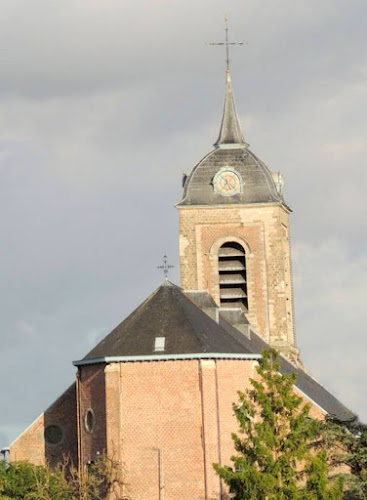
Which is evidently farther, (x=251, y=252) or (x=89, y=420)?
(x=251, y=252)

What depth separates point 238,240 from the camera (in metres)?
82.5

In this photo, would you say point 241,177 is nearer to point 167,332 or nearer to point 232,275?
point 232,275

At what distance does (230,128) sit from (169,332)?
64.3ft

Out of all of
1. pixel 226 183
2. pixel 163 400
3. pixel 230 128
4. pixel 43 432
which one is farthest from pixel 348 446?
pixel 230 128

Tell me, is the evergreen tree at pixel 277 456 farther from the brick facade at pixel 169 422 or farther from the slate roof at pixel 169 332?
the slate roof at pixel 169 332

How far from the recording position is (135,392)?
66.1 m

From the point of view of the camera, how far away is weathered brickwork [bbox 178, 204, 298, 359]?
82.0 meters

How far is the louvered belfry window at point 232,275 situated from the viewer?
8212cm

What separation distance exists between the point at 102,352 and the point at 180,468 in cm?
489

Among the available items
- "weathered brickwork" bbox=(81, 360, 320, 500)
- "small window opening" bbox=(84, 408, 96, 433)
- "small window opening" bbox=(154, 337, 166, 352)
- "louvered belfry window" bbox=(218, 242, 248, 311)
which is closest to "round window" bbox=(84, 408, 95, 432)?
"small window opening" bbox=(84, 408, 96, 433)

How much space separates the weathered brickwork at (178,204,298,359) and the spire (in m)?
2.98

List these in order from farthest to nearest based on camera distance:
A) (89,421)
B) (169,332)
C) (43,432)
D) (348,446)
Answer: (43,432) → (89,421) → (169,332) → (348,446)

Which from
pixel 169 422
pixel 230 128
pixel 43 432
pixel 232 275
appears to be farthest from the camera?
pixel 230 128

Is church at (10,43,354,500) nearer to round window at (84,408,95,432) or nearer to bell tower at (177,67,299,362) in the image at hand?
round window at (84,408,95,432)
